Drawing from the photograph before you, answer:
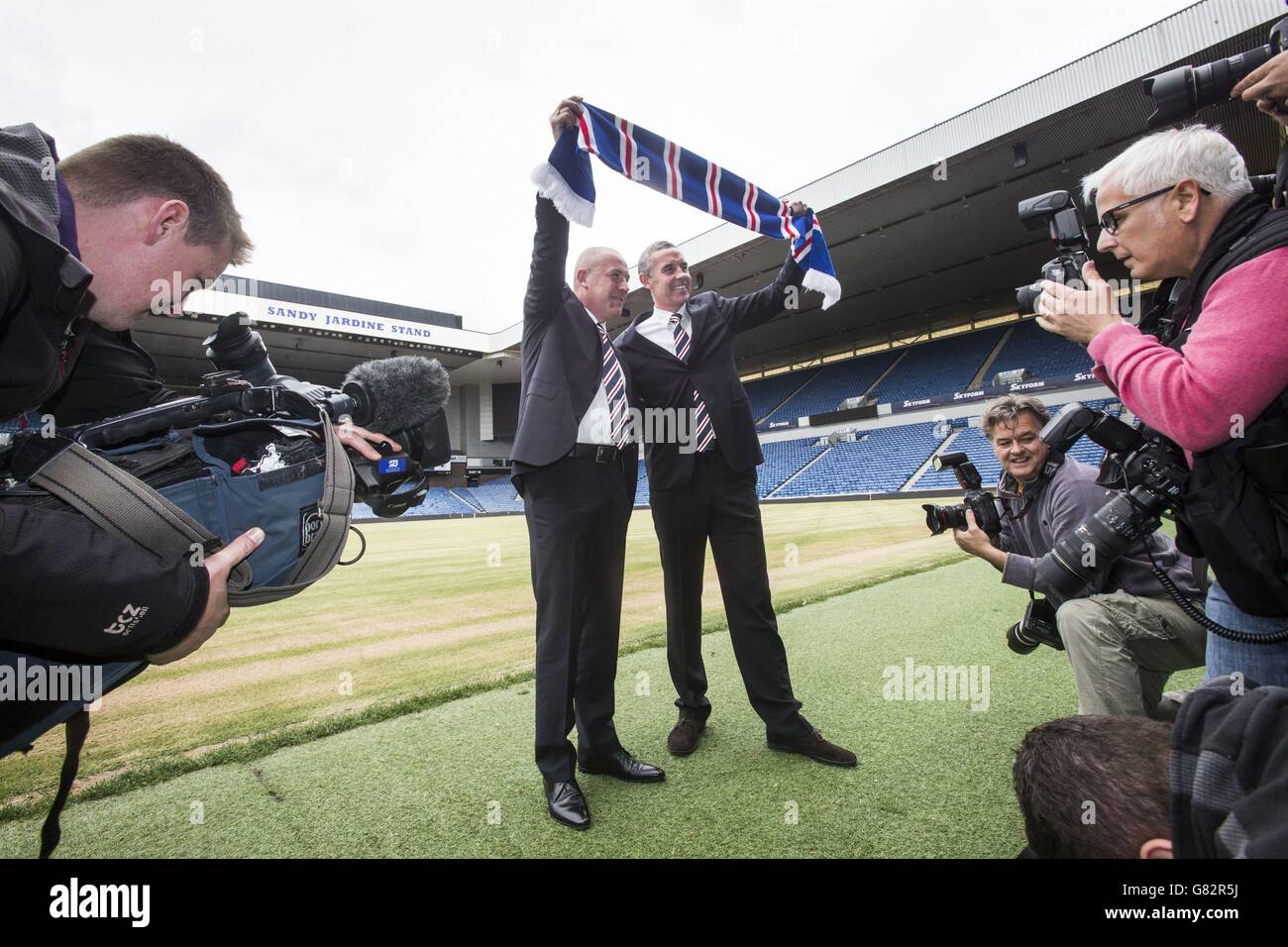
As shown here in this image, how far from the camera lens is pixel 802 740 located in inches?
90.0

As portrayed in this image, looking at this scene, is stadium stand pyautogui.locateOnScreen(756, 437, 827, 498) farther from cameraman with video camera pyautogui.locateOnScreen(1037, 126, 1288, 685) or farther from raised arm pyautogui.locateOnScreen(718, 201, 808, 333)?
cameraman with video camera pyautogui.locateOnScreen(1037, 126, 1288, 685)

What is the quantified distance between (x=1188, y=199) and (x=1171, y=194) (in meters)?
0.04

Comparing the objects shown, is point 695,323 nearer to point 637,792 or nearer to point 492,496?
point 637,792

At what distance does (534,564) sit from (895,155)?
53.4 feet

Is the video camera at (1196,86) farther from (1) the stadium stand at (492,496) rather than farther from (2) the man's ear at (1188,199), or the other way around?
(1) the stadium stand at (492,496)

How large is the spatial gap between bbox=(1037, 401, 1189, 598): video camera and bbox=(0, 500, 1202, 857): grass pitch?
2.50ft

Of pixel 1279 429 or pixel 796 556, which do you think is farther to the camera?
pixel 796 556

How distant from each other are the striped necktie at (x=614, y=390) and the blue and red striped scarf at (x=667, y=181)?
19.8 inches

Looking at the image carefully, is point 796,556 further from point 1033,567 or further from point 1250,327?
point 1250,327

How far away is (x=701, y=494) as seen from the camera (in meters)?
2.59

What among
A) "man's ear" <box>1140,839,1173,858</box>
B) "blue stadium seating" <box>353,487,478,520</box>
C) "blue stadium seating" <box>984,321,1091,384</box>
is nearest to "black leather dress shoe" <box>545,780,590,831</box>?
"man's ear" <box>1140,839,1173,858</box>

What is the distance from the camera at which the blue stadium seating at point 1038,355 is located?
847 inches
